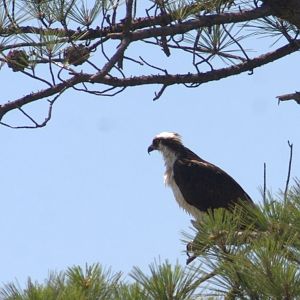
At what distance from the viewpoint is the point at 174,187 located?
29.9 feet

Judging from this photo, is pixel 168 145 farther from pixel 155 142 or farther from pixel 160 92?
pixel 160 92

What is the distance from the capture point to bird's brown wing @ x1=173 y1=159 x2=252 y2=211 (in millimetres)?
8883

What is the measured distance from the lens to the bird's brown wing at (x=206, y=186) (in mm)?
8883

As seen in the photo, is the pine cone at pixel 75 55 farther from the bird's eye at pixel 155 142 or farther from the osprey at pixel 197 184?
the bird's eye at pixel 155 142

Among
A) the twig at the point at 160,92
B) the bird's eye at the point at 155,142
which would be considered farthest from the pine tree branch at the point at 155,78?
the bird's eye at the point at 155,142

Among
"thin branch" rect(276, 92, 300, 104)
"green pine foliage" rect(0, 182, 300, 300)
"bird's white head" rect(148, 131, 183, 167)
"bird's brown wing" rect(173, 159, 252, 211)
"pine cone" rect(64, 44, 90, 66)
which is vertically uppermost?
"bird's white head" rect(148, 131, 183, 167)

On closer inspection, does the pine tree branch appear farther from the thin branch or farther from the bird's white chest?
the bird's white chest

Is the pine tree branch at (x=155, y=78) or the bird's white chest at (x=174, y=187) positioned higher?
the bird's white chest at (x=174, y=187)

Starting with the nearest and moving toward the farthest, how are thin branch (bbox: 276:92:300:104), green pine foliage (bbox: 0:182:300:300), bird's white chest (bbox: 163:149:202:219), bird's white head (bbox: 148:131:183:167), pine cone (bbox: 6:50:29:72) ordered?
green pine foliage (bbox: 0:182:300:300) → pine cone (bbox: 6:50:29:72) → thin branch (bbox: 276:92:300:104) → bird's white chest (bbox: 163:149:202:219) → bird's white head (bbox: 148:131:183:167)

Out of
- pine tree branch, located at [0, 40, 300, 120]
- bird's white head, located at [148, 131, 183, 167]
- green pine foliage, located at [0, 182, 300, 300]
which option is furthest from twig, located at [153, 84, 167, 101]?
bird's white head, located at [148, 131, 183, 167]

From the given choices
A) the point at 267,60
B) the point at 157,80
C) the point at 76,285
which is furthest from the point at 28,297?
the point at 267,60

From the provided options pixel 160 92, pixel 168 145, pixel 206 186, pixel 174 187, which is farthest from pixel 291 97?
pixel 168 145

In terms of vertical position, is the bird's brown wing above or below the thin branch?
above

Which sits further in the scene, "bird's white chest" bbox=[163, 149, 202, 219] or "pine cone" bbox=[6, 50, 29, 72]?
"bird's white chest" bbox=[163, 149, 202, 219]
